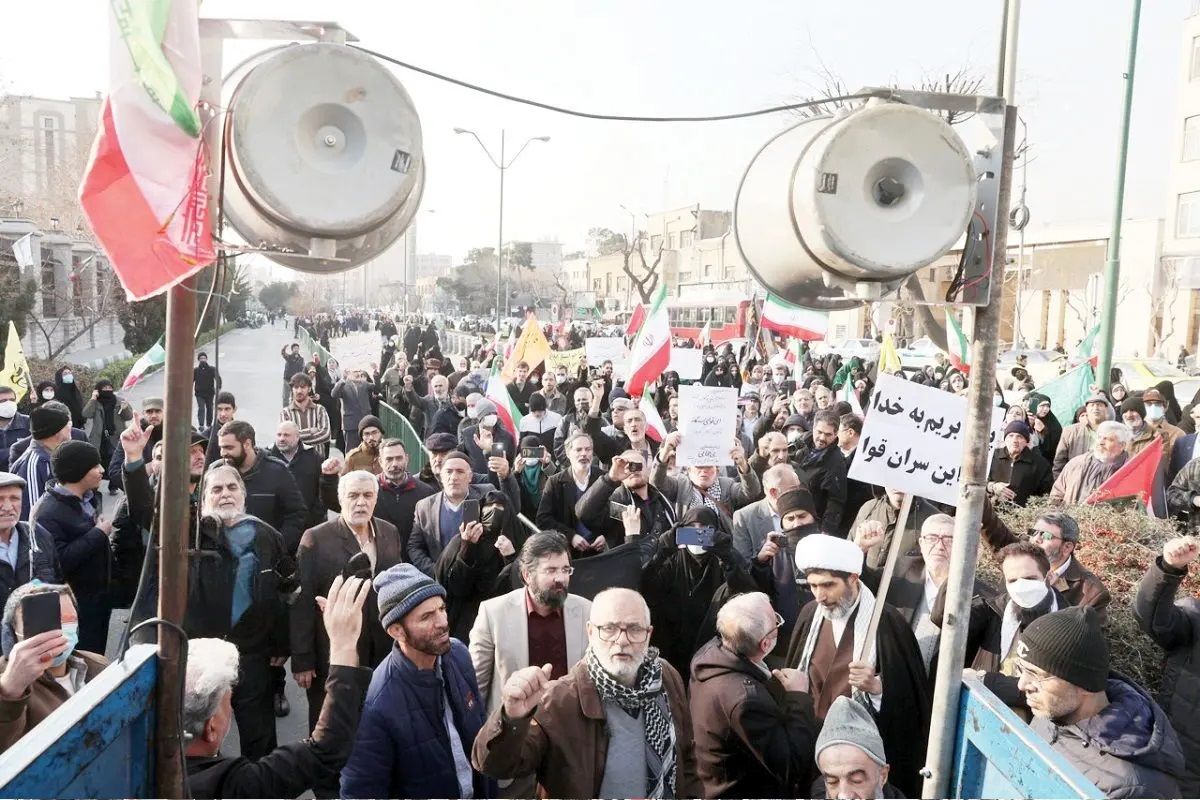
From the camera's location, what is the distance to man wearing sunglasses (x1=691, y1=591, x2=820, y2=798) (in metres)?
3.37

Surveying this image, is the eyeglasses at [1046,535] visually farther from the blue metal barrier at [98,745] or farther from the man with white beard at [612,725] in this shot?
the blue metal barrier at [98,745]

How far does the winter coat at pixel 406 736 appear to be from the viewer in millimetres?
3229

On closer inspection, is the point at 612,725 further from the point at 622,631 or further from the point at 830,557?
the point at 830,557

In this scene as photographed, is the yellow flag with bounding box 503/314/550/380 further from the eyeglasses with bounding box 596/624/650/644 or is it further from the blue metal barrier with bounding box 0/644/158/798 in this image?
the blue metal barrier with bounding box 0/644/158/798

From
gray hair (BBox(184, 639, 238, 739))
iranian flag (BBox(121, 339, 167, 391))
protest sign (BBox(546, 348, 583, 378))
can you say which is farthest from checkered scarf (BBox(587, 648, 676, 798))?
protest sign (BBox(546, 348, 583, 378))

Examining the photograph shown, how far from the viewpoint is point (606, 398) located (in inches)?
549

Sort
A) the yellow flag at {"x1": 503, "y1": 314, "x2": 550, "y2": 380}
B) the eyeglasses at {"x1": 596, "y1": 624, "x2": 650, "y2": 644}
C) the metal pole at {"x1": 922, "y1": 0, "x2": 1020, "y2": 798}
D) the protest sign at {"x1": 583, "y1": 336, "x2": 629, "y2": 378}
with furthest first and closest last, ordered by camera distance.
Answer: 1. the protest sign at {"x1": 583, "y1": 336, "x2": 629, "y2": 378}
2. the yellow flag at {"x1": 503, "y1": 314, "x2": 550, "y2": 380}
3. the eyeglasses at {"x1": 596, "y1": 624, "x2": 650, "y2": 644}
4. the metal pole at {"x1": 922, "y1": 0, "x2": 1020, "y2": 798}

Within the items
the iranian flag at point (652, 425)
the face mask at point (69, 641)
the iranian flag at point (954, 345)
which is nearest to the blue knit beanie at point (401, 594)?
the face mask at point (69, 641)

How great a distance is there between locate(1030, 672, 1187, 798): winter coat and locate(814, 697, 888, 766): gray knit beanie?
53 centimetres


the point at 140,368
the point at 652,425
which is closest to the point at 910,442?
the point at 652,425

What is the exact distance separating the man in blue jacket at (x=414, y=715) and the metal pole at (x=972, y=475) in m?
1.63

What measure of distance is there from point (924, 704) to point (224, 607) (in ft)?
10.8

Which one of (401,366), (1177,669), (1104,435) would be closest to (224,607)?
(1177,669)

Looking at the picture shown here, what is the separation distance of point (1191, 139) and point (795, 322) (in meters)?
42.0
